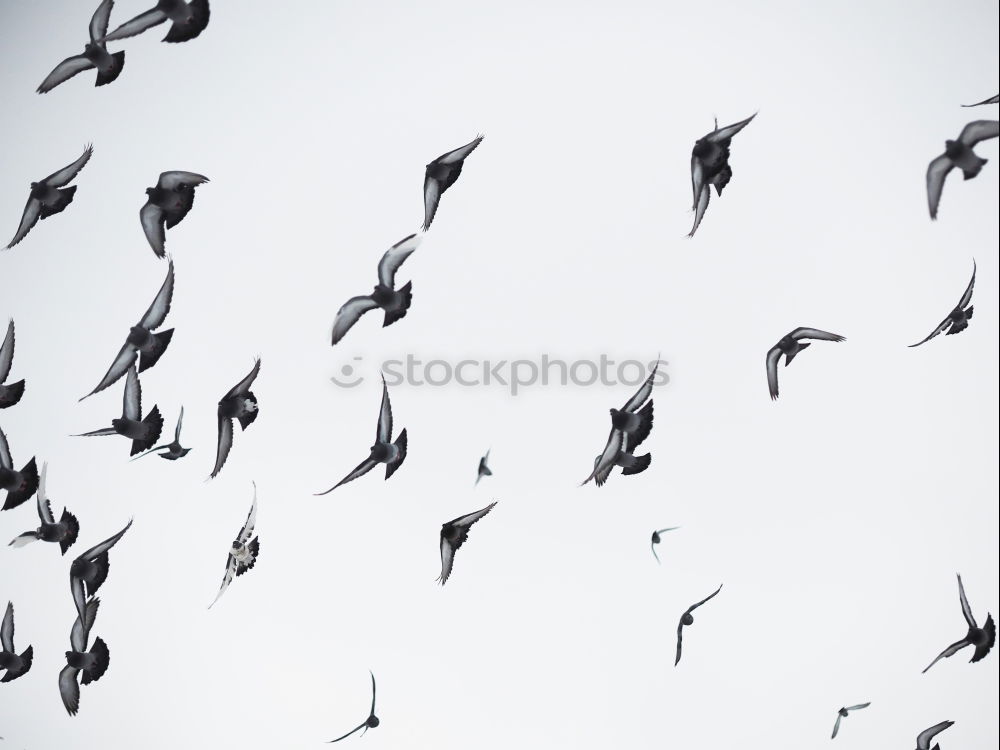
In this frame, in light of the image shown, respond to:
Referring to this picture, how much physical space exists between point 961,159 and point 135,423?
5905mm

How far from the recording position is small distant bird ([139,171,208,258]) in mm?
4996

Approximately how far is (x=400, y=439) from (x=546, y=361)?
4.25 m

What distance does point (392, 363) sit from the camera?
9.00 m

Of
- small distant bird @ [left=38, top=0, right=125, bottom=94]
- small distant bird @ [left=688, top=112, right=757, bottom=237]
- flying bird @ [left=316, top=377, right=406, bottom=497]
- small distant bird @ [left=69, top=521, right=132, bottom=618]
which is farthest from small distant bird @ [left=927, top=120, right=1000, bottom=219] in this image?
small distant bird @ [left=69, top=521, right=132, bottom=618]

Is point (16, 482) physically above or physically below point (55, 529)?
above

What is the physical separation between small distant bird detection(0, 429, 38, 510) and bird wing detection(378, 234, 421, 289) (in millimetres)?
3110

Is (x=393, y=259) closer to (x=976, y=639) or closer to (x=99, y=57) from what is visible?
(x=99, y=57)

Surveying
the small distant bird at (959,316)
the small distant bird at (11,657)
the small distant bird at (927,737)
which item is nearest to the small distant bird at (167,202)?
the small distant bird at (11,657)

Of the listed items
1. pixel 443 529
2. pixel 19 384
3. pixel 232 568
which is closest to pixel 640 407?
pixel 443 529

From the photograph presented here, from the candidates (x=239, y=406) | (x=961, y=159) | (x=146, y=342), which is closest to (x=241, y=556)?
(x=239, y=406)

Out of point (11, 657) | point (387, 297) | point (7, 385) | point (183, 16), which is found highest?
point (183, 16)

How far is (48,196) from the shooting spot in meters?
5.68

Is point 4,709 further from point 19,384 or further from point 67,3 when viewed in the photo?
point 67,3

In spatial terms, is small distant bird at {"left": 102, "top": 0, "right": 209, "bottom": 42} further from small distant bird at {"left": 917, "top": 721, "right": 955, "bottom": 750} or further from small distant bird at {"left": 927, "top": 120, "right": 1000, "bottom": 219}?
small distant bird at {"left": 917, "top": 721, "right": 955, "bottom": 750}
